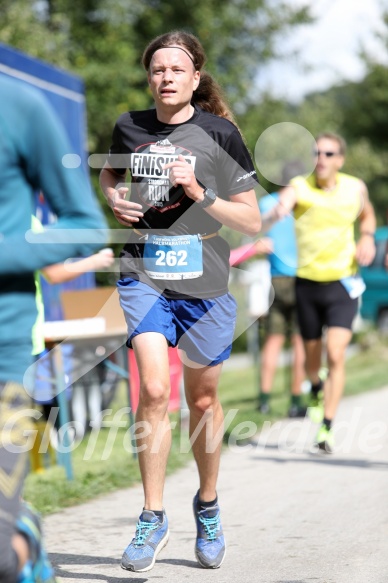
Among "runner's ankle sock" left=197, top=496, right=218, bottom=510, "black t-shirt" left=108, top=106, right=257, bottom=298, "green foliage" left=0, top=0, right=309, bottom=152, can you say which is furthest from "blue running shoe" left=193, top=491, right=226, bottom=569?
"green foliage" left=0, top=0, right=309, bottom=152

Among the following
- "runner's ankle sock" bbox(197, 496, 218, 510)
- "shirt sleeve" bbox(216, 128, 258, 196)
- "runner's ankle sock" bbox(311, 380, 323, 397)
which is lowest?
"runner's ankle sock" bbox(311, 380, 323, 397)

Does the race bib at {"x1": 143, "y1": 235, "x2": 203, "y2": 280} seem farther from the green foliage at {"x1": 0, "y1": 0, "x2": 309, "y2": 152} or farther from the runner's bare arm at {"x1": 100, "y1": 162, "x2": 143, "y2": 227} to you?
the green foliage at {"x1": 0, "y1": 0, "x2": 309, "y2": 152}

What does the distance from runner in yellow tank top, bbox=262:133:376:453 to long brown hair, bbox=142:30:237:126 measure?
9.96 feet

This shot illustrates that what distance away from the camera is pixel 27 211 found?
107 inches

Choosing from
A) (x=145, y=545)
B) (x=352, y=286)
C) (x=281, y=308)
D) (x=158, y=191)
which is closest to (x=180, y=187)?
(x=158, y=191)

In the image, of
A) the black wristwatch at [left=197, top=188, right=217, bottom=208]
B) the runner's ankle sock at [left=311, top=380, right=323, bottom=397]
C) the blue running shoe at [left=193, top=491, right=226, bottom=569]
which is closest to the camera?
the black wristwatch at [left=197, top=188, right=217, bottom=208]

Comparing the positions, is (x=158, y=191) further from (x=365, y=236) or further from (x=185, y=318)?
(x=365, y=236)

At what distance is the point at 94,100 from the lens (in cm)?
2059

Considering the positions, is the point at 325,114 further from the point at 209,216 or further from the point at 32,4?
the point at 209,216

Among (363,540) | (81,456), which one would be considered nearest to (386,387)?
(81,456)

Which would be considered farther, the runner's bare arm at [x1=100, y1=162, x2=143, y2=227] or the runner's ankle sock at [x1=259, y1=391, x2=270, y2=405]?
the runner's ankle sock at [x1=259, y1=391, x2=270, y2=405]

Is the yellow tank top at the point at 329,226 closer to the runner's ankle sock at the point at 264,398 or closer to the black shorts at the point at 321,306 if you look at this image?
the black shorts at the point at 321,306

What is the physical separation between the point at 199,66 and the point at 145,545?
198cm

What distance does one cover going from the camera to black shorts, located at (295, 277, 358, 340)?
7703 mm
